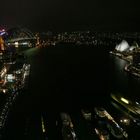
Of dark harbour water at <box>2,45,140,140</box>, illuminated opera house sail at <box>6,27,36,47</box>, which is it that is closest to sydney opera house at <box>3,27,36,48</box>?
illuminated opera house sail at <box>6,27,36,47</box>

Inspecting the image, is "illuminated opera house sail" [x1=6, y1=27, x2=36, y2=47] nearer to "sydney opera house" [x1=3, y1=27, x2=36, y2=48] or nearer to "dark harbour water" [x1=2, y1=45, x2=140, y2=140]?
"sydney opera house" [x1=3, y1=27, x2=36, y2=48]

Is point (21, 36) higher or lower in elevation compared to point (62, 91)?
lower

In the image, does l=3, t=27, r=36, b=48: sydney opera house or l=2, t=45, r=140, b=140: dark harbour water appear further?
l=3, t=27, r=36, b=48: sydney opera house

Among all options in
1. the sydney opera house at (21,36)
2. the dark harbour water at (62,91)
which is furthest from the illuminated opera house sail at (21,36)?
the dark harbour water at (62,91)

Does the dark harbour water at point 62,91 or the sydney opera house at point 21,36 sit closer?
the dark harbour water at point 62,91

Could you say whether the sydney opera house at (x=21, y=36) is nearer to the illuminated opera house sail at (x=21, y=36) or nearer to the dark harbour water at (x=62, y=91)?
the illuminated opera house sail at (x=21, y=36)

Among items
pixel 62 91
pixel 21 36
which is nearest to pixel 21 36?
pixel 21 36

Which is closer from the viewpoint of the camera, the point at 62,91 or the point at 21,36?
the point at 62,91

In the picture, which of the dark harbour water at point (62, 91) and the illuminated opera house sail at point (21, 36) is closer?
the dark harbour water at point (62, 91)

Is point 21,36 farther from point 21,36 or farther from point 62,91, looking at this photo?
point 62,91

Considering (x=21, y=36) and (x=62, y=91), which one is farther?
(x=21, y=36)

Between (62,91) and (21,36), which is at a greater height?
(62,91)
